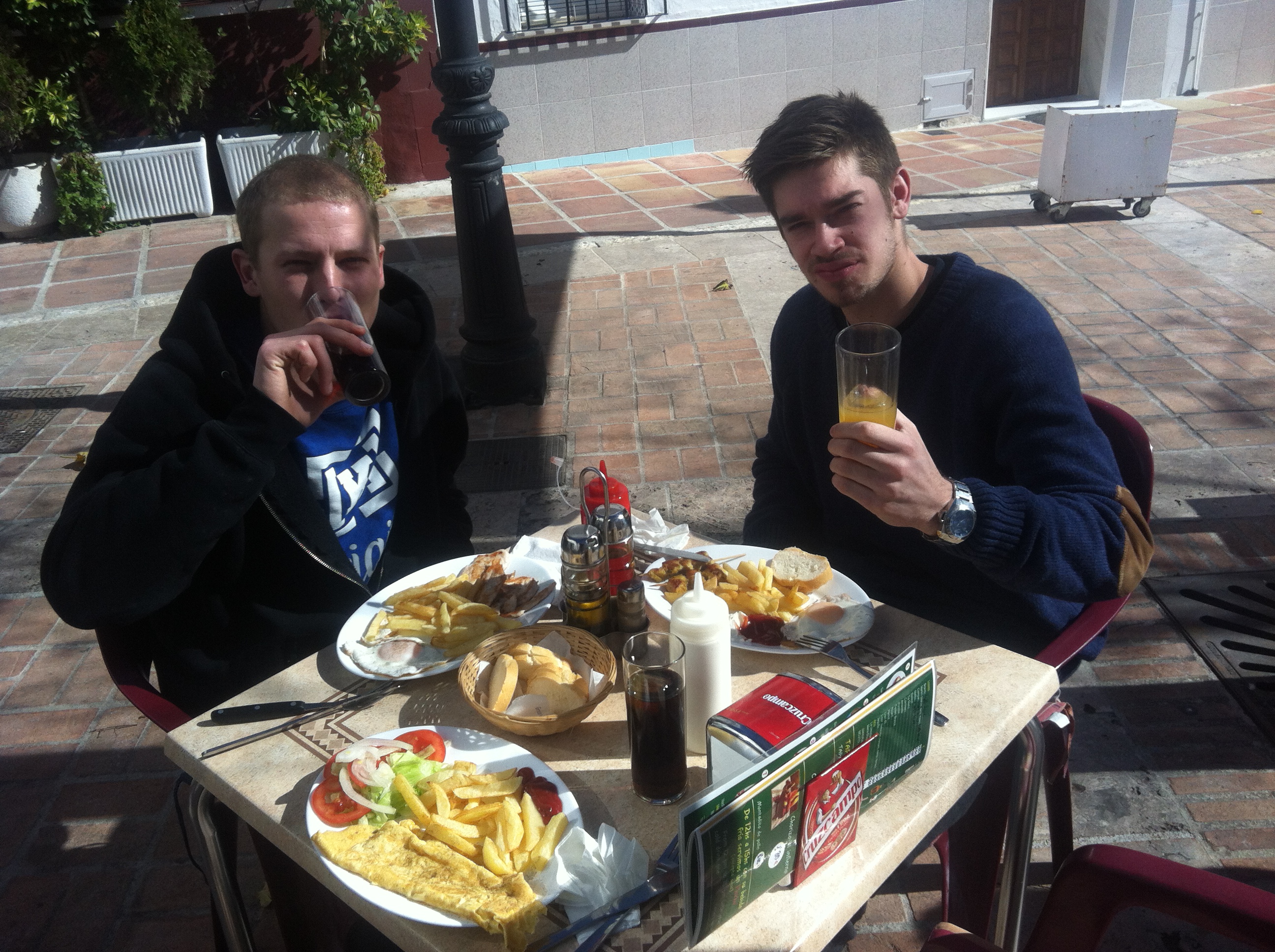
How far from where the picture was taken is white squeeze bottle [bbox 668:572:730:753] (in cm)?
152

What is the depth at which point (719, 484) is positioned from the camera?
14.1 ft

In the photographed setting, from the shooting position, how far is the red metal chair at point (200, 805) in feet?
5.54

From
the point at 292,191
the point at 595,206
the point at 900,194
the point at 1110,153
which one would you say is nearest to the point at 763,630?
the point at 900,194

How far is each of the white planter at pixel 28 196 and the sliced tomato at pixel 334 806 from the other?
27.1 feet

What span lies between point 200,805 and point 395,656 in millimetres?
385

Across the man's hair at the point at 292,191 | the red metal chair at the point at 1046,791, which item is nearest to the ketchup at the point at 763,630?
the red metal chair at the point at 1046,791

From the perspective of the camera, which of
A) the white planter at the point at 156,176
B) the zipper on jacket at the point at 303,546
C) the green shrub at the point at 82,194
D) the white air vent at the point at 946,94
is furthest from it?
the white air vent at the point at 946,94

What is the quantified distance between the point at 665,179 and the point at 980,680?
818cm

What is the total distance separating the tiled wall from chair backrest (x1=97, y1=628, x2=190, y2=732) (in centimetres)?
825

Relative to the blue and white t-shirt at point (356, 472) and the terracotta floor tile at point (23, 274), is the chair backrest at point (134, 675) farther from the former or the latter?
the terracotta floor tile at point (23, 274)

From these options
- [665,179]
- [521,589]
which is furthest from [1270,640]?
[665,179]

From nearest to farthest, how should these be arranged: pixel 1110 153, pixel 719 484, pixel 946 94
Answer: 1. pixel 719 484
2. pixel 1110 153
3. pixel 946 94

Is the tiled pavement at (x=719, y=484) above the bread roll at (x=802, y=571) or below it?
below

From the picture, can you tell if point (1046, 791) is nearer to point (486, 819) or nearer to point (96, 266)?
point (486, 819)
